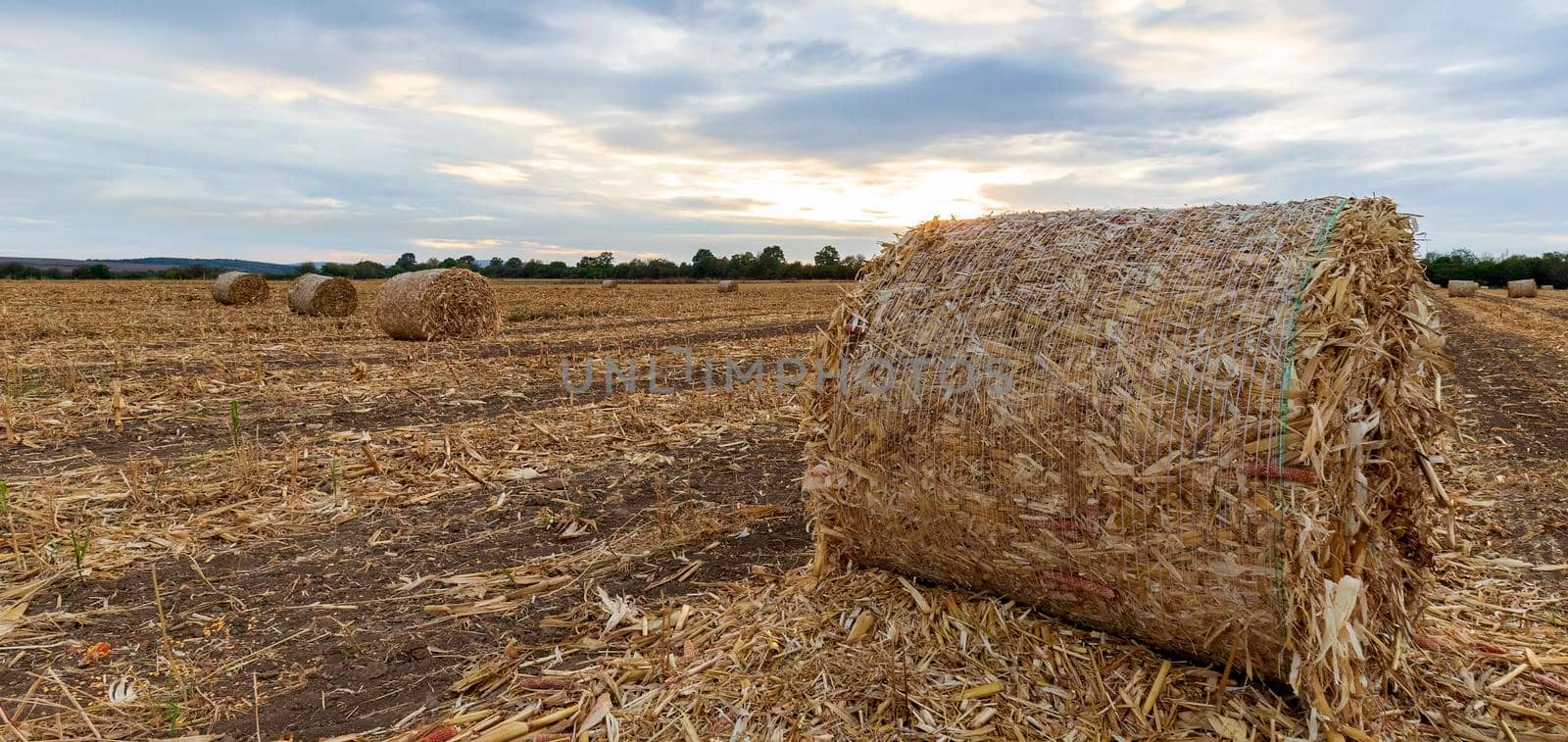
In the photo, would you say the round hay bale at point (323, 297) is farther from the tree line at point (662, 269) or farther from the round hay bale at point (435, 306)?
the tree line at point (662, 269)

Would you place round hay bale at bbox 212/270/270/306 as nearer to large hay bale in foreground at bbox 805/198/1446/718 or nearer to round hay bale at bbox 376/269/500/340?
round hay bale at bbox 376/269/500/340

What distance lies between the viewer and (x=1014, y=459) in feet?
11.9

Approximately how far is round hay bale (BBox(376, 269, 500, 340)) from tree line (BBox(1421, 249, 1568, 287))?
182ft

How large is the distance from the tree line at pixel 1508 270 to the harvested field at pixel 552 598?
56864 mm

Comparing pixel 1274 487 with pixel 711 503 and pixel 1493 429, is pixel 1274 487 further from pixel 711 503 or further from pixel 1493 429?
pixel 1493 429

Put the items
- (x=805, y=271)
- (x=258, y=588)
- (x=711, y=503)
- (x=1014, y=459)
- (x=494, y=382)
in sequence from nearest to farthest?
1. (x=1014, y=459)
2. (x=258, y=588)
3. (x=711, y=503)
4. (x=494, y=382)
5. (x=805, y=271)

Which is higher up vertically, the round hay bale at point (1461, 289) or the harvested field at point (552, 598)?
the round hay bale at point (1461, 289)

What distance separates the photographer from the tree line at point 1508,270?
51.6m

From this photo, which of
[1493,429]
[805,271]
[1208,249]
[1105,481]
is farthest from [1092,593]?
[805,271]

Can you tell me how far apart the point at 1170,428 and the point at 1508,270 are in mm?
68612

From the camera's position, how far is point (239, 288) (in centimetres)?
2308

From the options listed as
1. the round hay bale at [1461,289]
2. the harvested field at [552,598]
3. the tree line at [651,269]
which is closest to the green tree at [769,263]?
the tree line at [651,269]

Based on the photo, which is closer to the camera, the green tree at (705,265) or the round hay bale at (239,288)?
the round hay bale at (239,288)

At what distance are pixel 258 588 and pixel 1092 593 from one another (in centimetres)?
457
